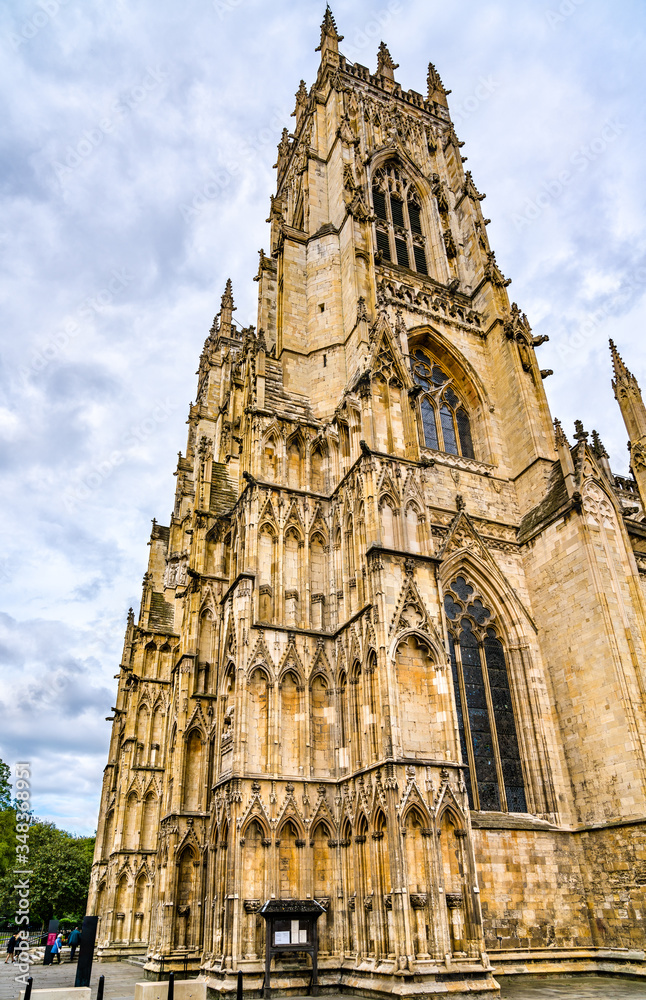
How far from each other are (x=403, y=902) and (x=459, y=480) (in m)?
11.8

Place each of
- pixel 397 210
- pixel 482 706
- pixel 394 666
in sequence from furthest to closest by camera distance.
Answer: pixel 397 210 < pixel 482 706 < pixel 394 666

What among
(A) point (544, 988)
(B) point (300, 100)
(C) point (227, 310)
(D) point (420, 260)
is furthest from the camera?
(C) point (227, 310)

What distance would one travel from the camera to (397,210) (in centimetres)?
2969

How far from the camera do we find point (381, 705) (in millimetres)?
13656

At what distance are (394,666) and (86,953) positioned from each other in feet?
26.2

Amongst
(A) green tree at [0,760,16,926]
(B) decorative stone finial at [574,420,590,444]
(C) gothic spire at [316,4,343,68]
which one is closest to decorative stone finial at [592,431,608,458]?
(B) decorative stone finial at [574,420,590,444]

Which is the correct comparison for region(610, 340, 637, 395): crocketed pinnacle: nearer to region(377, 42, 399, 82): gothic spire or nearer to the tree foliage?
region(377, 42, 399, 82): gothic spire

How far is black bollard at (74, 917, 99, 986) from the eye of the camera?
12.9 m

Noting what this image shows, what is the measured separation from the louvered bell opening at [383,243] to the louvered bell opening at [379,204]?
77 cm

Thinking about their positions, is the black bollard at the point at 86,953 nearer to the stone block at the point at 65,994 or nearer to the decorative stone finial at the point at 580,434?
the stone block at the point at 65,994

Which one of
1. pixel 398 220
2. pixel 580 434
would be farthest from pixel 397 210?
pixel 580 434

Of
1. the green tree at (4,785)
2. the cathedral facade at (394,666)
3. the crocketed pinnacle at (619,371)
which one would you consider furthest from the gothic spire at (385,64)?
the green tree at (4,785)

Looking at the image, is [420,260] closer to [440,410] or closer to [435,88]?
[440,410]

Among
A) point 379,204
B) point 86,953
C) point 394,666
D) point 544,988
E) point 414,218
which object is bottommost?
point 544,988
